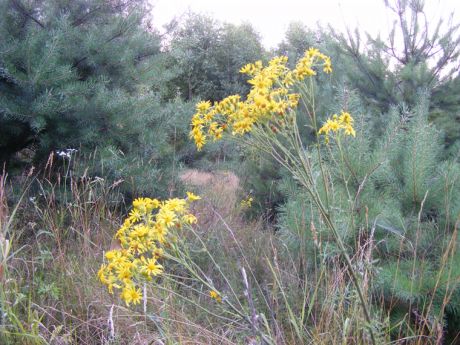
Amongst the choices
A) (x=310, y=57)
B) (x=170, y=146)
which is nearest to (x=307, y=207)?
(x=310, y=57)

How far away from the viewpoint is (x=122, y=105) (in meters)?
3.90

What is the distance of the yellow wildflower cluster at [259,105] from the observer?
1.50 meters

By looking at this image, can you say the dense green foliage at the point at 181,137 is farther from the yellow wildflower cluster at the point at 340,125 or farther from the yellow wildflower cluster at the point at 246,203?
the yellow wildflower cluster at the point at 340,125

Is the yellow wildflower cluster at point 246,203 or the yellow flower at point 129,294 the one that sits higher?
the yellow flower at point 129,294

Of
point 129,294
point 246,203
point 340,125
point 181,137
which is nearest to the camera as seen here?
point 129,294

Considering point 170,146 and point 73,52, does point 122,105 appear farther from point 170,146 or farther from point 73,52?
point 170,146

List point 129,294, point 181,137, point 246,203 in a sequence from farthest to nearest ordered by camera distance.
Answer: point 181,137 → point 246,203 → point 129,294

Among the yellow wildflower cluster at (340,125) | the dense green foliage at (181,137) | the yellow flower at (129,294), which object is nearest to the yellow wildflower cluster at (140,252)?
the yellow flower at (129,294)

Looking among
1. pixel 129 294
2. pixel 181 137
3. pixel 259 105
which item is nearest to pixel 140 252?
pixel 129 294

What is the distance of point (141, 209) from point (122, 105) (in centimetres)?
249

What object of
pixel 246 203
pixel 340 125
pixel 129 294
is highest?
pixel 340 125

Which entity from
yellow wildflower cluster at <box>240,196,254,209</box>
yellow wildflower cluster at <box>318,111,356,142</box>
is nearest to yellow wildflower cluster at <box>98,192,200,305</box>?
yellow wildflower cluster at <box>318,111,356,142</box>

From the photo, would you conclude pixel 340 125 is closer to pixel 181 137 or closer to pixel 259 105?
pixel 259 105

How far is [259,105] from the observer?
1.48 metres
